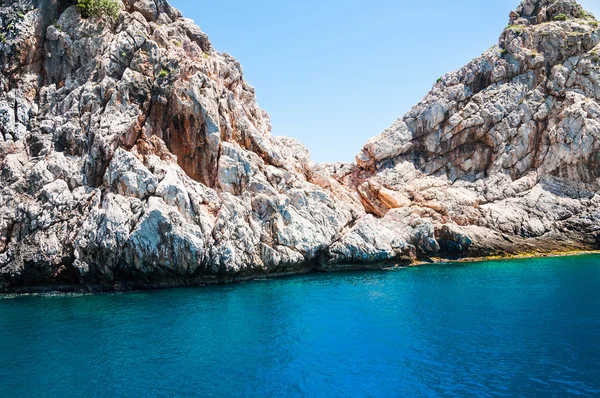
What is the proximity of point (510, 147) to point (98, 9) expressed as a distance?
7275cm

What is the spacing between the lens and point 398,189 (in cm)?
7388

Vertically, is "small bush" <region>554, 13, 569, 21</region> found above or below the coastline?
above

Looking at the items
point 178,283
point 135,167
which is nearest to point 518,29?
point 135,167

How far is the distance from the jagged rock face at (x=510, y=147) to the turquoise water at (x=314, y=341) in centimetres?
2290

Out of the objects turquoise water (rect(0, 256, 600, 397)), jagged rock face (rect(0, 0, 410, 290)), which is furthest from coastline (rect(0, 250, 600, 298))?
turquoise water (rect(0, 256, 600, 397))

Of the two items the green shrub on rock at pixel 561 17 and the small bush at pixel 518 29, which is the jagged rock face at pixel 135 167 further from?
the green shrub on rock at pixel 561 17

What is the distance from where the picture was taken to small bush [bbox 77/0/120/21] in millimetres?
54438

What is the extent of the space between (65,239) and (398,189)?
55.0m

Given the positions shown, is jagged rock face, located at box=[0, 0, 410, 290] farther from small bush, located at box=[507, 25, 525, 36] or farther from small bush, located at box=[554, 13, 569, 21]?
small bush, located at box=[554, 13, 569, 21]

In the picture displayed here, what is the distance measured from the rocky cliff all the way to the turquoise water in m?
7.01

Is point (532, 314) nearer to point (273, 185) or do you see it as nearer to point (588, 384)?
point (588, 384)

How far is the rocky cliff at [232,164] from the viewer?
44250 millimetres

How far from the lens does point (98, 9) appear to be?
55031 millimetres

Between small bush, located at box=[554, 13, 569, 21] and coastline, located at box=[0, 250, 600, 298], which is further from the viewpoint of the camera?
small bush, located at box=[554, 13, 569, 21]
